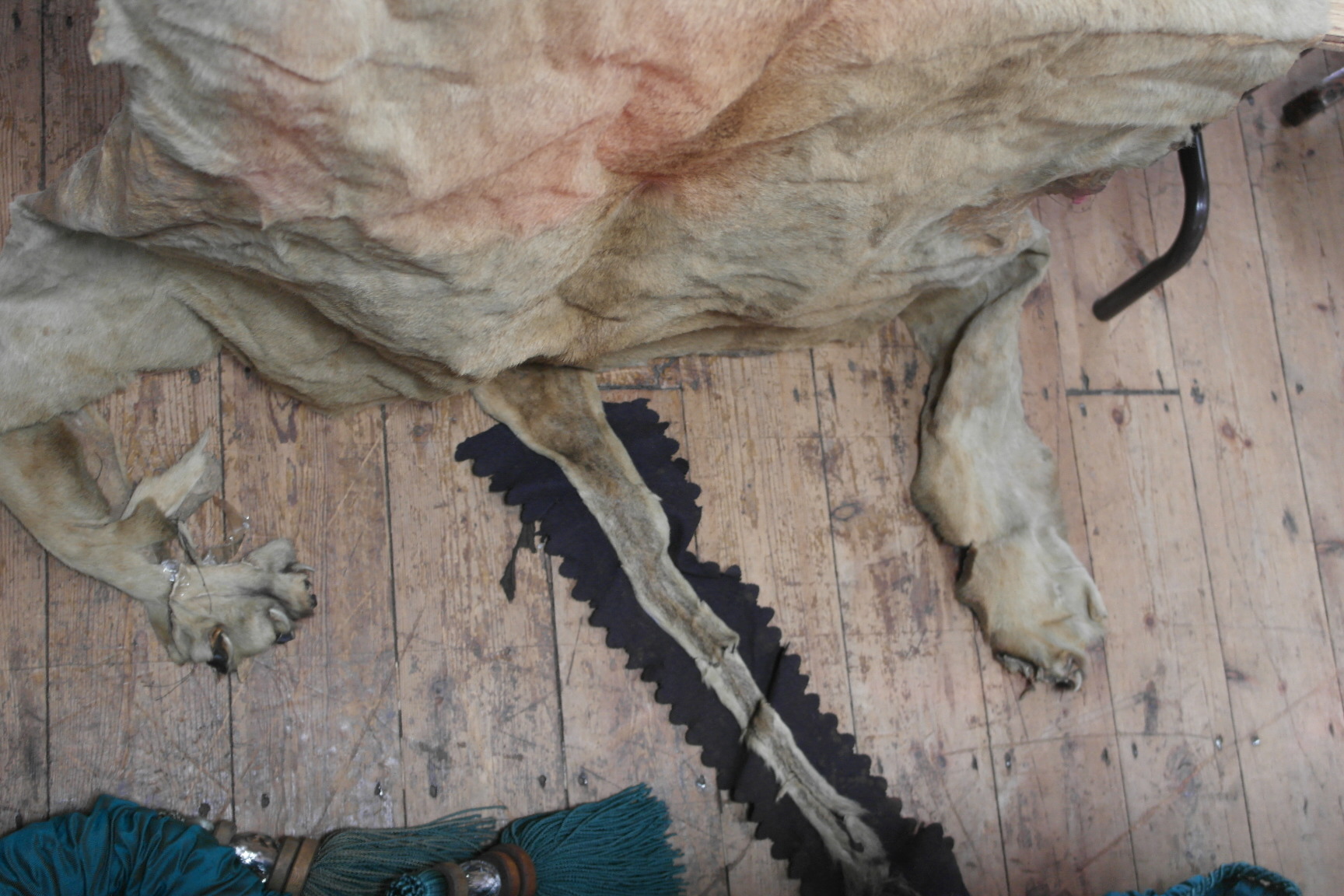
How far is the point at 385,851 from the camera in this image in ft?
4.42

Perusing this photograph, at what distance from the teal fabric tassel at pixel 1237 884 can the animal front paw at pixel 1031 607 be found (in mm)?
349

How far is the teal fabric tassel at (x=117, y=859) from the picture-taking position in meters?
1.18

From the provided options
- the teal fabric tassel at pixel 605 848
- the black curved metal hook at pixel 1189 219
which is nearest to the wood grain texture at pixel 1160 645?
the black curved metal hook at pixel 1189 219

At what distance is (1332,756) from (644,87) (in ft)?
6.12

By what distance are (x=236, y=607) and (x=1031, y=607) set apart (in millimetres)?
1254

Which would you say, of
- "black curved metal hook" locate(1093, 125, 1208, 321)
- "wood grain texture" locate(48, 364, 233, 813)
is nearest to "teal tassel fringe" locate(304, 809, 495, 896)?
"wood grain texture" locate(48, 364, 233, 813)

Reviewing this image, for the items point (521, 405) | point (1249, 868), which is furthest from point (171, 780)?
point (1249, 868)

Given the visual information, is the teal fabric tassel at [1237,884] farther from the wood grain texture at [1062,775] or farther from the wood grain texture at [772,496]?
the wood grain texture at [772,496]

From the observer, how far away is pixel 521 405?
1.53m

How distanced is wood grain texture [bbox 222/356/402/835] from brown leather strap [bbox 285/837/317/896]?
0.03 m

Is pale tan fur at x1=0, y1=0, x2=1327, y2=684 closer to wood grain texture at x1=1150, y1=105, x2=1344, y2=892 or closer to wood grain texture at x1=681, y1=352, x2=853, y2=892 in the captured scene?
wood grain texture at x1=681, y1=352, x2=853, y2=892

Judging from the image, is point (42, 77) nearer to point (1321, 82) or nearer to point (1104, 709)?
point (1104, 709)

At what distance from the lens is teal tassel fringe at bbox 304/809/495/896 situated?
1311mm

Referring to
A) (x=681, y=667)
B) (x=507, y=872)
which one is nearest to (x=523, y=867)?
(x=507, y=872)
